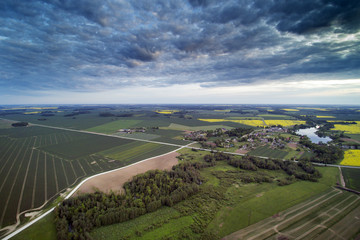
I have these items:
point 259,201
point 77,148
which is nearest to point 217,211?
point 259,201

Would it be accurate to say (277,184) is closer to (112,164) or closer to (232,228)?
(232,228)

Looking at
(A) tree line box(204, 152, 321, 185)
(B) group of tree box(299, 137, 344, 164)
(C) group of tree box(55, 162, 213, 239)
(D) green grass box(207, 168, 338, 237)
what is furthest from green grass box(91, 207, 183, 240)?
(B) group of tree box(299, 137, 344, 164)

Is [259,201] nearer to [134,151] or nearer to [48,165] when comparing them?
[134,151]

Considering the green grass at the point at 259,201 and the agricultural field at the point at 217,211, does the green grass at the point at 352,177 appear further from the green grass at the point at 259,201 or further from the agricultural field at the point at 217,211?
the agricultural field at the point at 217,211

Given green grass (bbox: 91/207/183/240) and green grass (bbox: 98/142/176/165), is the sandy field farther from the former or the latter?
green grass (bbox: 91/207/183/240)

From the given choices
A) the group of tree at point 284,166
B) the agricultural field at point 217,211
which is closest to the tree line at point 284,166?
the group of tree at point 284,166

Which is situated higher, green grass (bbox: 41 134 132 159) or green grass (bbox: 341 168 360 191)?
green grass (bbox: 41 134 132 159)
